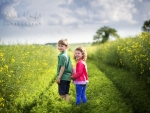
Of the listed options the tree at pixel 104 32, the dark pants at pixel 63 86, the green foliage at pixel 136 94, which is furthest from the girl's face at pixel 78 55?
the tree at pixel 104 32

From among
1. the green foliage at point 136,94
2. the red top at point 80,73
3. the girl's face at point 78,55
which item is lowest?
the green foliage at point 136,94

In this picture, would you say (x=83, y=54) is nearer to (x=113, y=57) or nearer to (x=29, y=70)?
(x=29, y=70)

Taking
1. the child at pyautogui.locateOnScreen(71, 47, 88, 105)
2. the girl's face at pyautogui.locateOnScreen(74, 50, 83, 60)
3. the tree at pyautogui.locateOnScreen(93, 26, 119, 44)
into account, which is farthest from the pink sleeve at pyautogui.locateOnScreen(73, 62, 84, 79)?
the tree at pyautogui.locateOnScreen(93, 26, 119, 44)

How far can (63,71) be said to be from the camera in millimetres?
6402

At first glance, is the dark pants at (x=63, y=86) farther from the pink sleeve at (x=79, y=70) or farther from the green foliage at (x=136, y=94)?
the green foliage at (x=136, y=94)

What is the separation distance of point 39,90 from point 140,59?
4670 mm

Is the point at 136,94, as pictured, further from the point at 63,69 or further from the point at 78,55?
the point at 63,69

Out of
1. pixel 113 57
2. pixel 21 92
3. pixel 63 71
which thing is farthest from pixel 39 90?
pixel 113 57

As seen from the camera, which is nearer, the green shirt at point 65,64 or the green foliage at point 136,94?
the green shirt at point 65,64

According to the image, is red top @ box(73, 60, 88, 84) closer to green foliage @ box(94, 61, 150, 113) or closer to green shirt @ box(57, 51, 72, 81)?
green shirt @ box(57, 51, 72, 81)

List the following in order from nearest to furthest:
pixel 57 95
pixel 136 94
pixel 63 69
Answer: pixel 63 69 → pixel 57 95 → pixel 136 94

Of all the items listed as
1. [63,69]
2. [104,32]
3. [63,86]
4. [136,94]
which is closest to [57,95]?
[63,86]

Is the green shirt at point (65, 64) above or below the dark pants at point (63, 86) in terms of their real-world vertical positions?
above

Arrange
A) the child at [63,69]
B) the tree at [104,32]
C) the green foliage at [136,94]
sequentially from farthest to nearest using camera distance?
the tree at [104,32]
the green foliage at [136,94]
the child at [63,69]
